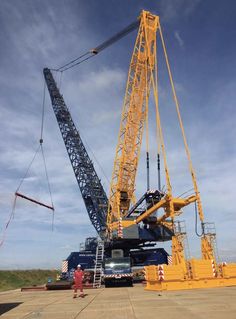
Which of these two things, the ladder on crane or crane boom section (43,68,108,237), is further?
crane boom section (43,68,108,237)

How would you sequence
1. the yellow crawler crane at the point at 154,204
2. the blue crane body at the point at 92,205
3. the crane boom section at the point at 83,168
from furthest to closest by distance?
the crane boom section at the point at 83,168, the blue crane body at the point at 92,205, the yellow crawler crane at the point at 154,204

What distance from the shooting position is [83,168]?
58.1 m

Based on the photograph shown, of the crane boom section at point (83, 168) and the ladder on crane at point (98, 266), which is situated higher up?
the crane boom section at point (83, 168)

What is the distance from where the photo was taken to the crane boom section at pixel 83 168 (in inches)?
2180

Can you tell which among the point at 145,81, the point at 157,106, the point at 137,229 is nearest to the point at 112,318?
the point at 157,106

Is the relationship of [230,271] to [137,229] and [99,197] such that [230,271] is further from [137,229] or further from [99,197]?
[99,197]

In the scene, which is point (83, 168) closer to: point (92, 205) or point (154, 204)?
Result: point (92, 205)

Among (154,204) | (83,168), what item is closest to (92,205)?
(83,168)

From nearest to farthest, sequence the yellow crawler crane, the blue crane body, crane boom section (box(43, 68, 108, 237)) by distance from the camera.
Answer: the yellow crawler crane, the blue crane body, crane boom section (box(43, 68, 108, 237))

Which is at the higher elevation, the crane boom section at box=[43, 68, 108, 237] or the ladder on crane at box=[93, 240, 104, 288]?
the crane boom section at box=[43, 68, 108, 237]

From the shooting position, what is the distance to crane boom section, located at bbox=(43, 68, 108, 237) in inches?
2180

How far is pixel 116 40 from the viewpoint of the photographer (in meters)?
46.6

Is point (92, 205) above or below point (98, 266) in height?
above

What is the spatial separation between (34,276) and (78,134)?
2820cm
